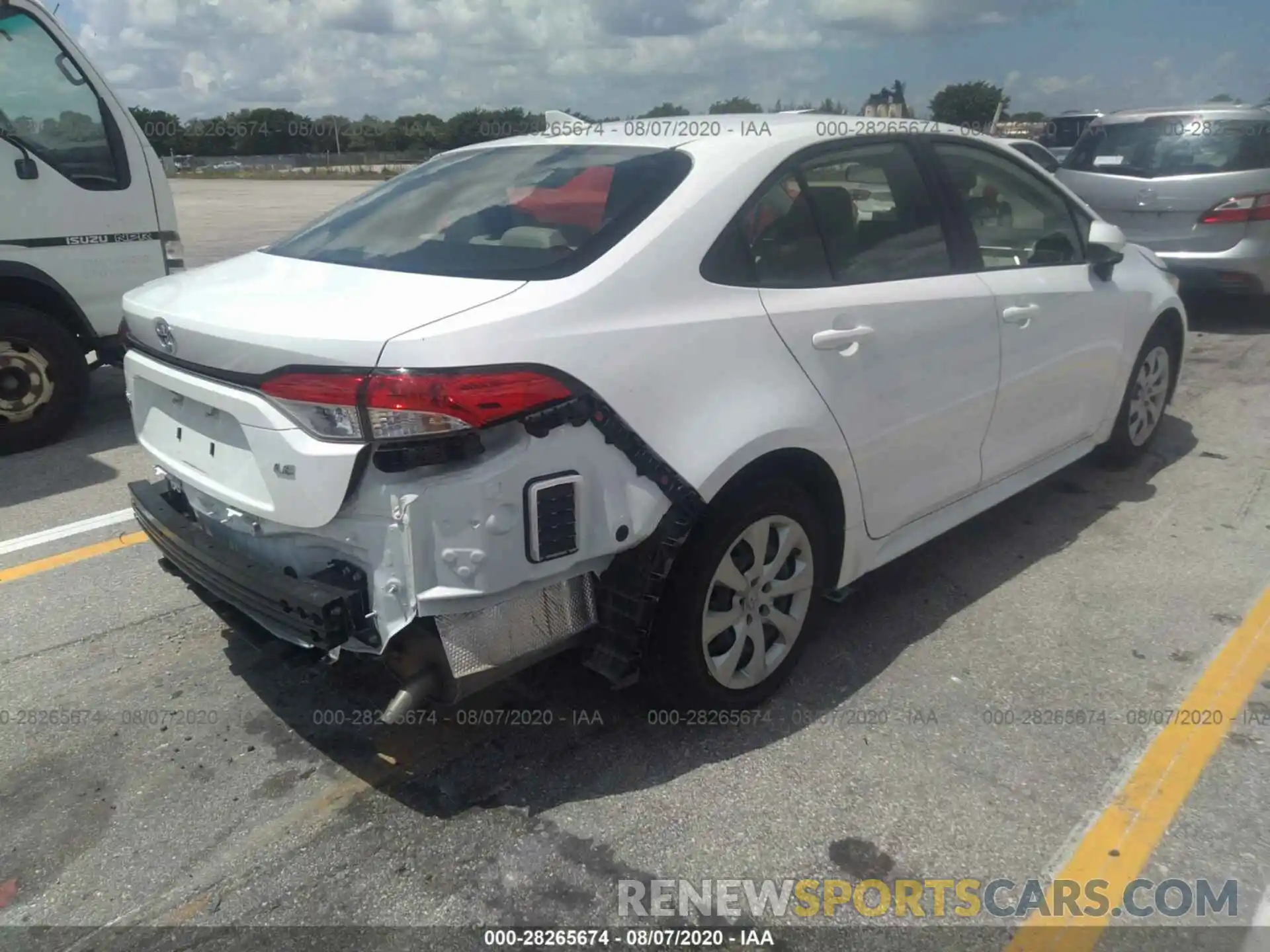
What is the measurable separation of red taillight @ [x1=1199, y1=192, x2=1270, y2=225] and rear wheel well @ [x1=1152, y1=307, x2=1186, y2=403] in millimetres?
3454

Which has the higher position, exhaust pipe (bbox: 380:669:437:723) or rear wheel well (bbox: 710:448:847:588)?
rear wheel well (bbox: 710:448:847:588)

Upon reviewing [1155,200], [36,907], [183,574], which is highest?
[1155,200]

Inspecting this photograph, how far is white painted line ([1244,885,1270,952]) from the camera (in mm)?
2303

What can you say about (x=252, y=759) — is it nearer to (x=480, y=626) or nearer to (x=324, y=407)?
(x=480, y=626)

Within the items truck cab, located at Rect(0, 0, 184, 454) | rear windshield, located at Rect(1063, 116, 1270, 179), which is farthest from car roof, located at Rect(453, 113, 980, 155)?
rear windshield, located at Rect(1063, 116, 1270, 179)

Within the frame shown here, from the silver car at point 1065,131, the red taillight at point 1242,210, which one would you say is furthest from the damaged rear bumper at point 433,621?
the silver car at point 1065,131

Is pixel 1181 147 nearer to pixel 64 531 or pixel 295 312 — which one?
pixel 295 312

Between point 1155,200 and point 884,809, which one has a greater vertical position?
point 1155,200

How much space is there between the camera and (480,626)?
2.46 meters

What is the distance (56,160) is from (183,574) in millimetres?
3866

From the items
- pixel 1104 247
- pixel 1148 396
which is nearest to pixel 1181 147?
pixel 1148 396

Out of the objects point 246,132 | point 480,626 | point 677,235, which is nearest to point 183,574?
point 480,626

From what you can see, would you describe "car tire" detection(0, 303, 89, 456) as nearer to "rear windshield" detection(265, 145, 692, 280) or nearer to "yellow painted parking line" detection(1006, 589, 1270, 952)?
"rear windshield" detection(265, 145, 692, 280)

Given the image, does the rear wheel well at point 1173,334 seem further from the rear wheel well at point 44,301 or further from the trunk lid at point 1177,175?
the rear wheel well at point 44,301
